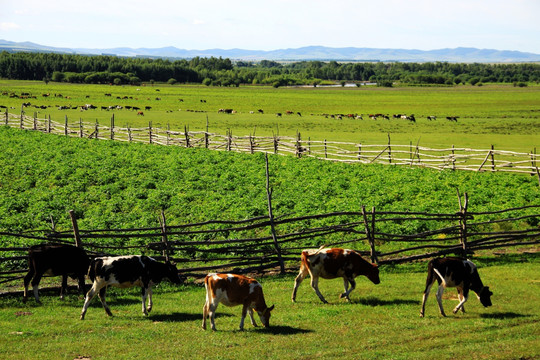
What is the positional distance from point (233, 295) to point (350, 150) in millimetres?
30474

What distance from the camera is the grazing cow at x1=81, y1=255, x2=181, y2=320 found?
11273mm

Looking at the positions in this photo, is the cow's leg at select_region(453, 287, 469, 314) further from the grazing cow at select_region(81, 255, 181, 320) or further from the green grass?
the grazing cow at select_region(81, 255, 181, 320)

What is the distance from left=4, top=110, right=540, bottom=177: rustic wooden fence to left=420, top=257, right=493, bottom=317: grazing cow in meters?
17.2

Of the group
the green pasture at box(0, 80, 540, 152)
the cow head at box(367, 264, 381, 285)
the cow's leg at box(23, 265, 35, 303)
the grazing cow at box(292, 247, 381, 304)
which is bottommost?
the cow's leg at box(23, 265, 35, 303)

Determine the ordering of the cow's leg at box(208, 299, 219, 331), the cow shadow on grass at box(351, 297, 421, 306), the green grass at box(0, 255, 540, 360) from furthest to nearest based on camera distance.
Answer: the cow shadow on grass at box(351, 297, 421, 306) → the cow's leg at box(208, 299, 219, 331) → the green grass at box(0, 255, 540, 360)

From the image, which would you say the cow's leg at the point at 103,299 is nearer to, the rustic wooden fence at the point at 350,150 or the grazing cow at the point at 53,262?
the grazing cow at the point at 53,262

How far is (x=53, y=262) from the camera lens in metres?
12.4

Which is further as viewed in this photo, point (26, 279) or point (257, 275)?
point (257, 275)

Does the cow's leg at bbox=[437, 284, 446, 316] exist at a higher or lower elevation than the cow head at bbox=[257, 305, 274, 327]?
higher

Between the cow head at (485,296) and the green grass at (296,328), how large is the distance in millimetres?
192

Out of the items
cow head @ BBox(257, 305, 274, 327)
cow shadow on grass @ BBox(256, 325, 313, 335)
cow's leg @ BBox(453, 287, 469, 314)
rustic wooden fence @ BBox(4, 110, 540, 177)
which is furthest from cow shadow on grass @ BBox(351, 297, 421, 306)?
rustic wooden fence @ BBox(4, 110, 540, 177)

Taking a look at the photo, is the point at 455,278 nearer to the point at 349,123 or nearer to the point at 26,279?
the point at 26,279

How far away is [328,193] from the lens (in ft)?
75.3

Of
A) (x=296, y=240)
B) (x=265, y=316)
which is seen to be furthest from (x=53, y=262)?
(x=296, y=240)
